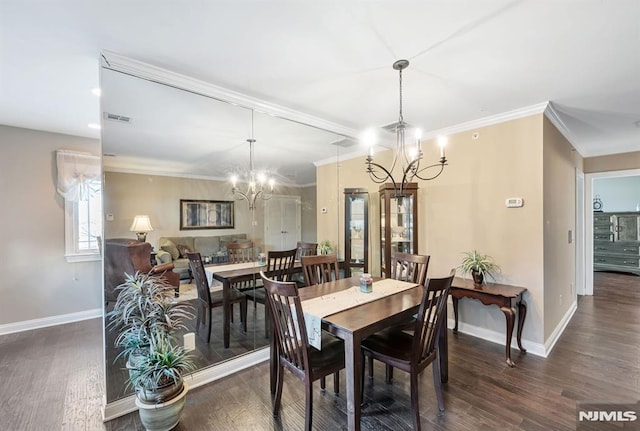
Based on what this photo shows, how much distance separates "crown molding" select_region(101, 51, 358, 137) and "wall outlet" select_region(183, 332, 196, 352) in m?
2.24

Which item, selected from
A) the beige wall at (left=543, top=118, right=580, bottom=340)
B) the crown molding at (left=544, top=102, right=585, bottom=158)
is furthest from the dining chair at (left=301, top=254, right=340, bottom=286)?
the crown molding at (left=544, top=102, right=585, bottom=158)

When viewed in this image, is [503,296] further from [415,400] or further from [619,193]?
[619,193]

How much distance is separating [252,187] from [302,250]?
115cm

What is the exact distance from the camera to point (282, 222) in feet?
11.8

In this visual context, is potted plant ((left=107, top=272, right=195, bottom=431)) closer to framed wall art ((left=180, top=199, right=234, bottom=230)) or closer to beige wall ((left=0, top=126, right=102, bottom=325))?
framed wall art ((left=180, top=199, right=234, bottom=230))

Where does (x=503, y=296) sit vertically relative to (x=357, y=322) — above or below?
below

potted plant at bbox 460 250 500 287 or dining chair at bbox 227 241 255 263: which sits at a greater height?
dining chair at bbox 227 241 255 263

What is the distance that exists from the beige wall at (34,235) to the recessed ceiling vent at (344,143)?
3.63 metres

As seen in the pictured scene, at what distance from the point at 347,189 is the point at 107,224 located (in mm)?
3078

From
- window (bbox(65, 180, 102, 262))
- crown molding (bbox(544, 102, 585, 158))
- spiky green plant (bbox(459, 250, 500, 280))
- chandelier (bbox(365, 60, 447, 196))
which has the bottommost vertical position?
spiky green plant (bbox(459, 250, 500, 280))

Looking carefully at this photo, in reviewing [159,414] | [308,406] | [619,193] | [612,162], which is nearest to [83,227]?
[159,414]

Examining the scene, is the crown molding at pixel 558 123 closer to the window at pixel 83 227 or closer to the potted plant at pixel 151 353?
the potted plant at pixel 151 353

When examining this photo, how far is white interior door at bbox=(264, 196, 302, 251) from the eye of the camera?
11.2 feet

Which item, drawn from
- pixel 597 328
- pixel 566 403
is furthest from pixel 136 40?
pixel 597 328
